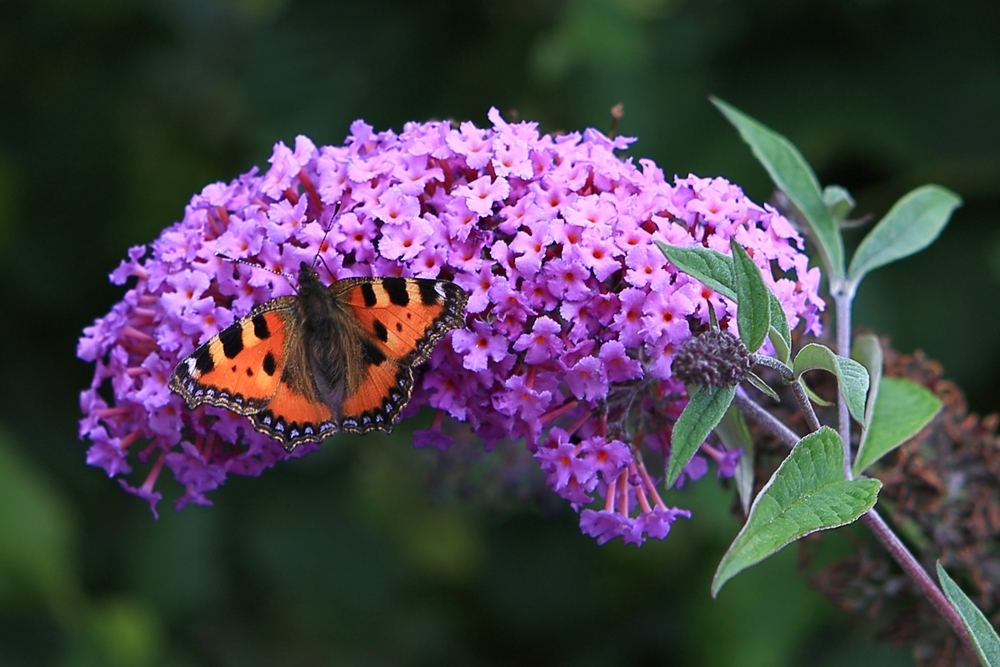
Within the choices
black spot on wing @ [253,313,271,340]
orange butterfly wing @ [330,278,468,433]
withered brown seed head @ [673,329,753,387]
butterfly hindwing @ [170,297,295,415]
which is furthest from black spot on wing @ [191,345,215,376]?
withered brown seed head @ [673,329,753,387]

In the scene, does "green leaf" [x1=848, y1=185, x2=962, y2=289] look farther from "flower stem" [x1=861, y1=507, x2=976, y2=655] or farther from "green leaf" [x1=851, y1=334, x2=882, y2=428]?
"flower stem" [x1=861, y1=507, x2=976, y2=655]

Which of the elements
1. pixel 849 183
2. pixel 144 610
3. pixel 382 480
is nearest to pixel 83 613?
pixel 144 610

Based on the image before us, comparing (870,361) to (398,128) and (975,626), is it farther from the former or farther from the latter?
(398,128)

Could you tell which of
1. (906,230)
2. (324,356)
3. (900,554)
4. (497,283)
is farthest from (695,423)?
(906,230)

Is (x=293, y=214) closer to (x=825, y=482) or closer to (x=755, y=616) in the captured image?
(x=825, y=482)

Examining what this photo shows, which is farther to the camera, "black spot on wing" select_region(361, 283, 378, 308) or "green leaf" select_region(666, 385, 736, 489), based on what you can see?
"black spot on wing" select_region(361, 283, 378, 308)
